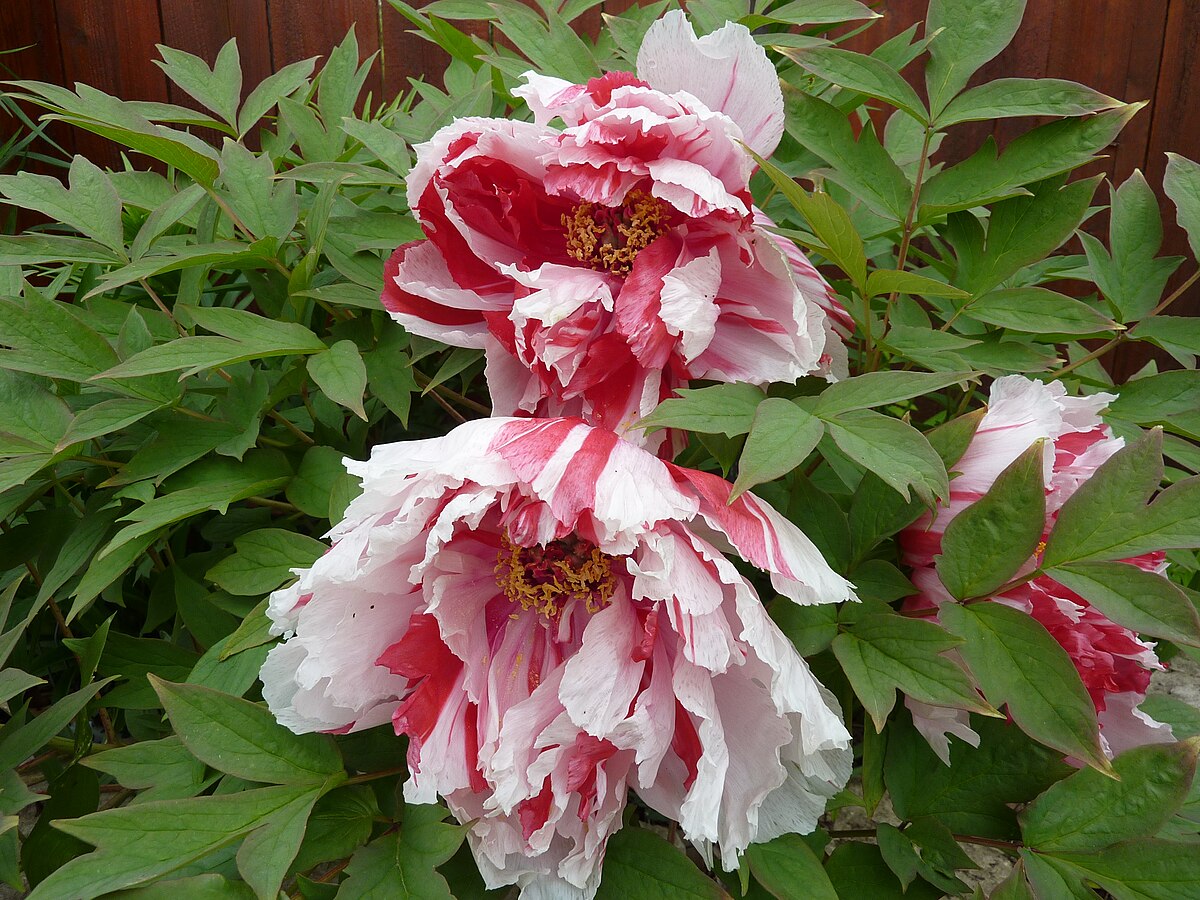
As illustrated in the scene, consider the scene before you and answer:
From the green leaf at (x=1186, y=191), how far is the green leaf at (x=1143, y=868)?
0.99 feet

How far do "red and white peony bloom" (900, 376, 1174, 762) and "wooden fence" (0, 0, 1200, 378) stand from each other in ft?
6.06

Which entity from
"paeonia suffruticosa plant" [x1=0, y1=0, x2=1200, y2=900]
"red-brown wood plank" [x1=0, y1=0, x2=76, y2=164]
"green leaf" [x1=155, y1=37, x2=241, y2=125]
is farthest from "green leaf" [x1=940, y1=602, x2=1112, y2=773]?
→ "red-brown wood plank" [x1=0, y1=0, x2=76, y2=164]

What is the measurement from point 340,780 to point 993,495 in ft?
1.00

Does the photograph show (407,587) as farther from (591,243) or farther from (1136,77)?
(1136,77)

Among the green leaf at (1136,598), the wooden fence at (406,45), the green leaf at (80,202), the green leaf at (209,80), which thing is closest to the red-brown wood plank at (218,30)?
the wooden fence at (406,45)

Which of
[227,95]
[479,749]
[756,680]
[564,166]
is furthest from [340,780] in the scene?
[227,95]

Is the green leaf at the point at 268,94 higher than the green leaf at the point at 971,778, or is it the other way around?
the green leaf at the point at 268,94

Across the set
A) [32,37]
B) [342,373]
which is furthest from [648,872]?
[32,37]

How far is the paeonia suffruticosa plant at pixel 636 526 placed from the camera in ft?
1.32

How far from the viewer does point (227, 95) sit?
0.69 m

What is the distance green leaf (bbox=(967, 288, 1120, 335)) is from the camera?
49 centimetres

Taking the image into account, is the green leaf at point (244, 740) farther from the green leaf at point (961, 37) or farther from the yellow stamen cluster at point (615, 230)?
the green leaf at point (961, 37)

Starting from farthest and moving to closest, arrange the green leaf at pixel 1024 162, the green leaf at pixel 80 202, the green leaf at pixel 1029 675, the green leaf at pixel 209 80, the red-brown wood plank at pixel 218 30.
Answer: the red-brown wood plank at pixel 218 30
the green leaf at pixel 209 80
the green leaf at pixel 80 202
the green leaf at pixel 1024 162
the green leaf at pixel 1029 675

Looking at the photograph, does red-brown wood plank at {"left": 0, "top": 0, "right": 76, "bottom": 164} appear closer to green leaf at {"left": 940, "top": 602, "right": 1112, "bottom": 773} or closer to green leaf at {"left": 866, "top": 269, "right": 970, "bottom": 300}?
green leaf at {"left": 866, "top": 269, "right": 970, "bottom": 300}
